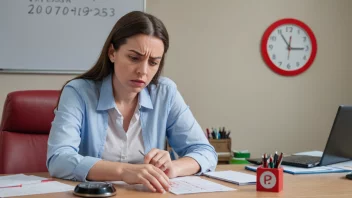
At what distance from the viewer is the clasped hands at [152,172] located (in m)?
1.31

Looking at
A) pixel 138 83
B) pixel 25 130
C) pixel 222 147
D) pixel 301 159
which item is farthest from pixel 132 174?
pixel 222 147

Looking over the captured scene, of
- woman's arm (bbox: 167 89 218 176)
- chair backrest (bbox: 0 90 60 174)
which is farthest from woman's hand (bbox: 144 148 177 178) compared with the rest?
chair backrest (bbox: 0 90 60 174)

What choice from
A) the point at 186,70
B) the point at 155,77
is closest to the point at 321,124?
the point at 186,70

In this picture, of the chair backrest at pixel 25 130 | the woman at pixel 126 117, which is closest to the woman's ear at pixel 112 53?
the woman at pixel 126 117

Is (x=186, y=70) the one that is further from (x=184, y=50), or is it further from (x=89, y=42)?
(x=89, y=42)

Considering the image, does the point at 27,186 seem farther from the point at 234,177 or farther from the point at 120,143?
the point at 234,177

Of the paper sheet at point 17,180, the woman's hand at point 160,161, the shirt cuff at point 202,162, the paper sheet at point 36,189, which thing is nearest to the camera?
the paper sheet at point 36,189

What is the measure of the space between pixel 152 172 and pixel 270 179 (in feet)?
1.06

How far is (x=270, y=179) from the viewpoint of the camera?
1.33 metres

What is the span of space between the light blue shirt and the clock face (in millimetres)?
1694

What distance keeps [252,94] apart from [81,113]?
6.49 feet

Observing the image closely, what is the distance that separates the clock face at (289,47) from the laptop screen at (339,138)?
1654 millimetres

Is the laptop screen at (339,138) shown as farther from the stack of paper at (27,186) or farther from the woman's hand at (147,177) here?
the stack of paper at (27,186)

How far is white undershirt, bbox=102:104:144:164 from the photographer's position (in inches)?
70.1
